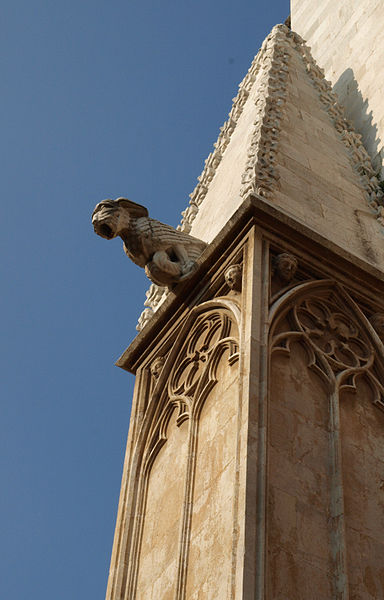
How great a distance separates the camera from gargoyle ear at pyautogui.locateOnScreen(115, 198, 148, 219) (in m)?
12.9

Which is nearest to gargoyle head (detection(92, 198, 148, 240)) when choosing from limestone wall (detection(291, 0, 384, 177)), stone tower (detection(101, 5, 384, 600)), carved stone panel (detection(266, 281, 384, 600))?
stone tower (detection(101, 5, 384, 600))

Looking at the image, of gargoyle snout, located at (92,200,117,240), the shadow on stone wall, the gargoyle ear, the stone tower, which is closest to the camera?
the stone tower

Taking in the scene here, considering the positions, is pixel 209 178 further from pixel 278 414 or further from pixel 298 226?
pixel 278 414

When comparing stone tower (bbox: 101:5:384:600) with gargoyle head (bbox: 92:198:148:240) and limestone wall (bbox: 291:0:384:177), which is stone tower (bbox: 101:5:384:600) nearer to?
gargoyle head (bbox: 92:198:148:240)

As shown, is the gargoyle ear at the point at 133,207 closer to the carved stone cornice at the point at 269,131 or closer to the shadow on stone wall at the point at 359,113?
the carved stone cornice at the point at 269,131

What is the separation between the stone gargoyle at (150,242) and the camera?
12383 mm

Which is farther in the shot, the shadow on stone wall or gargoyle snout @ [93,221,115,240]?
the shadow on stone wall

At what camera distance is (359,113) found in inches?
686

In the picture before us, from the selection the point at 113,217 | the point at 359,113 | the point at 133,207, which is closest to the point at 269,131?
the point at 133,207

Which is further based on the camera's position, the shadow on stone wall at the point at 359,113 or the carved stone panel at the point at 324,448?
the shadow on stone wall at the point at 359,113

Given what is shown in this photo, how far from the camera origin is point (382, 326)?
467 inches

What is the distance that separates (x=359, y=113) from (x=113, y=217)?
6268 mm

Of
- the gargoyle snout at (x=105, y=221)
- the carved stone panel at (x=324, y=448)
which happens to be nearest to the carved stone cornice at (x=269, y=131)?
the gargoyle snout at (x=105, y=221)

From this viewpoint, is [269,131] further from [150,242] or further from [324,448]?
[324,448]
